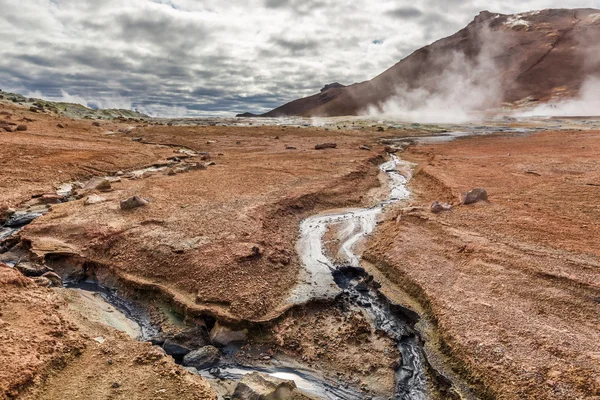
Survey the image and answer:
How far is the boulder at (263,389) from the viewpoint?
281 inches

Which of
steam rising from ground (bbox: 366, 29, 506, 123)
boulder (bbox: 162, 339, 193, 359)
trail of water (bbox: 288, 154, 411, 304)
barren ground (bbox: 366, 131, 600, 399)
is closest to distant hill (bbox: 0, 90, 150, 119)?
trail of water (bbox: 288, 154, 411, 304)

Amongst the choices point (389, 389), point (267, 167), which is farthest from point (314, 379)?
point (267, 167)

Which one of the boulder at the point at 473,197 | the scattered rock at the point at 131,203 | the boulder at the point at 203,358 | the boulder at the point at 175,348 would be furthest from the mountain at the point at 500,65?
the boulder at the point at 175,348

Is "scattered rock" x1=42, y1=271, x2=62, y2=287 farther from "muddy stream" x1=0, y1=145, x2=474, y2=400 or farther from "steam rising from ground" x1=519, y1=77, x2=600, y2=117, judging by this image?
"steam rising from ground" x1=519, y1=77, x2=600, y2=117

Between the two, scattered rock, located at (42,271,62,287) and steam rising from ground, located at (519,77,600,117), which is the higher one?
steam rising from ground, located at (519,77,600,117)

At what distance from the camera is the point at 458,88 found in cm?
15462

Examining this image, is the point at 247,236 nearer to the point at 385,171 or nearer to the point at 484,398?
the point at 484,398

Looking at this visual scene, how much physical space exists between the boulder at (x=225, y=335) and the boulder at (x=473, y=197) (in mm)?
12325

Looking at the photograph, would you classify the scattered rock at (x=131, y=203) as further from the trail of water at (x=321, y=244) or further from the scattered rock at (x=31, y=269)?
the trail of water at (x=321, y=244)

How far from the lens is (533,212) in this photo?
1569 cm

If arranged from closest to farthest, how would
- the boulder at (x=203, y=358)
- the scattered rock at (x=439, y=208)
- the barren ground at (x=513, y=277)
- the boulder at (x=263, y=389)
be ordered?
the boulder at (x=263, y=389), the barren ground at (x=513, y=277), the boulder at (x=203, y=358), the scattered rock at (x=439, y=208)

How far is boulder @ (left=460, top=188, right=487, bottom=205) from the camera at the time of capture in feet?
57.1

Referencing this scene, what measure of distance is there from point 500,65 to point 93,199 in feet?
575

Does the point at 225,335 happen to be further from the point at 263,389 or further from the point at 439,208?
the point at 439,208
